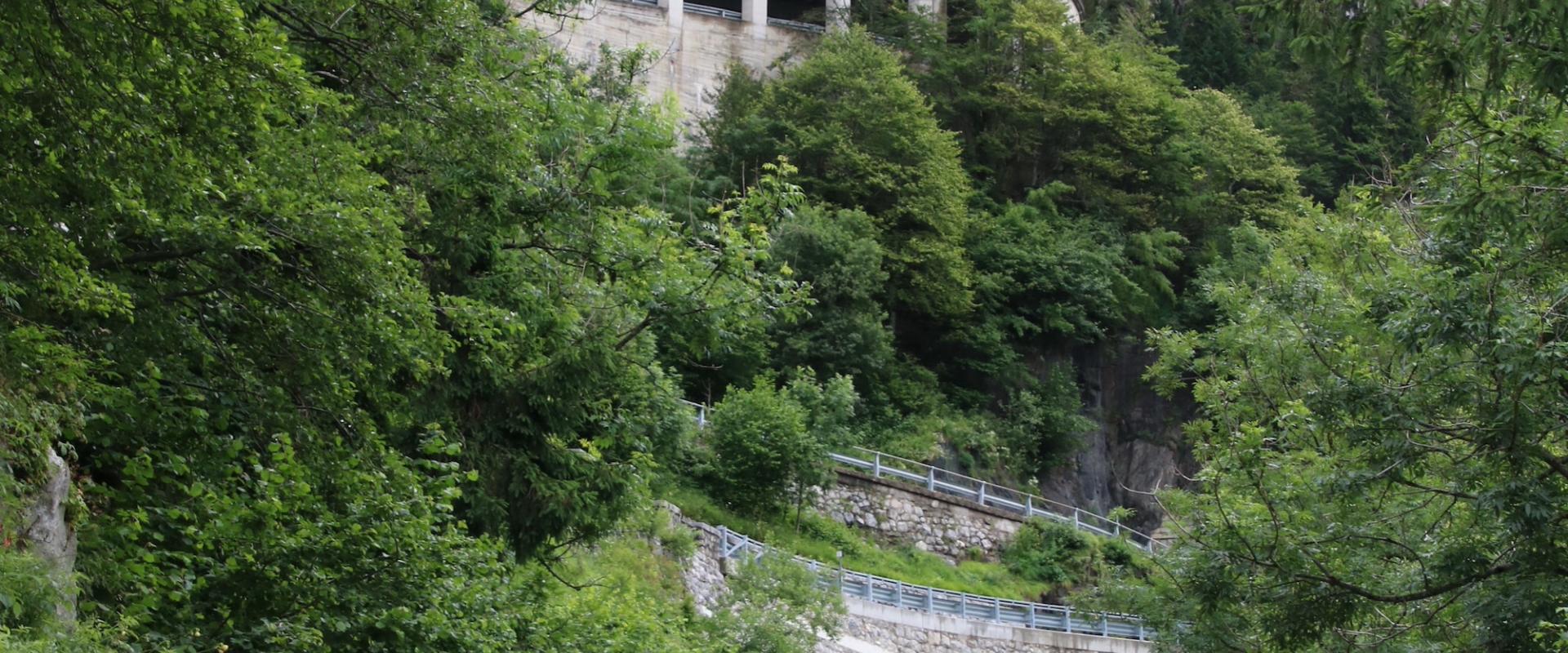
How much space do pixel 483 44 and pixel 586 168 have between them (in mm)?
1729

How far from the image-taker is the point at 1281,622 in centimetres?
1398

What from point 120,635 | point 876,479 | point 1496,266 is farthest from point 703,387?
point 120,635

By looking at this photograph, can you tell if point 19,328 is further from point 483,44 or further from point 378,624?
point 483,44

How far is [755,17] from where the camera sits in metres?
48.8

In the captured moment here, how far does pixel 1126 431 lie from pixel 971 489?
30.2ft

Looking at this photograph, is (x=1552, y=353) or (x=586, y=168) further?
(x=586, y=168)

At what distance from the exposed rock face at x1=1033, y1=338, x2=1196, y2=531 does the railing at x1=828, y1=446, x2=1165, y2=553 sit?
3874 mm

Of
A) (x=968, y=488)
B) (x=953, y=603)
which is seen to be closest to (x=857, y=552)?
(x=953, y=603)

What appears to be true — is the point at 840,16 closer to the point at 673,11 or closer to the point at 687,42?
the point at 687,42

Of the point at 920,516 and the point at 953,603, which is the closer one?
the point at 953,603

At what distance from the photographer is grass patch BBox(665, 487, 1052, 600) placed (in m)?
30.0

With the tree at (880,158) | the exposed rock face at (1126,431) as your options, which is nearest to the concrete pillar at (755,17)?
the tree at (880,158)

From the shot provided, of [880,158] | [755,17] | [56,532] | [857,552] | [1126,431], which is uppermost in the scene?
[56,532]

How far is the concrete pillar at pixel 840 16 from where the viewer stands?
155ft
